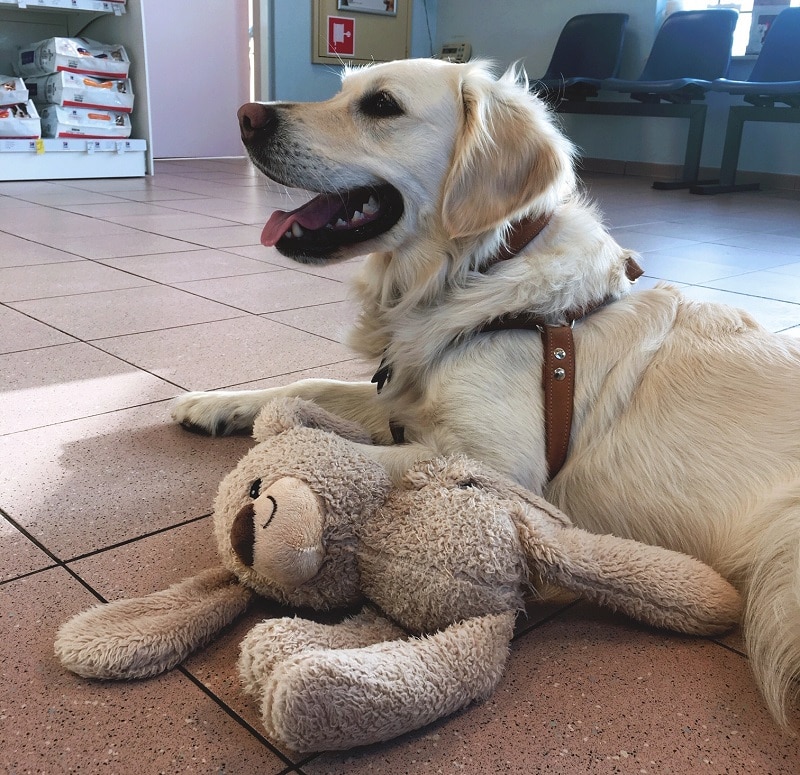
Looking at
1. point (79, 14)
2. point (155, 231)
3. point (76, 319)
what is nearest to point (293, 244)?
point (76, 319)

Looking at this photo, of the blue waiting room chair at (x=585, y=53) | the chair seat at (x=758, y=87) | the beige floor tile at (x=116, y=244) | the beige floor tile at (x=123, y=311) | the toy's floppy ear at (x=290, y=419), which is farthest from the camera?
the blue waiting room chair at (x=585, y=53)

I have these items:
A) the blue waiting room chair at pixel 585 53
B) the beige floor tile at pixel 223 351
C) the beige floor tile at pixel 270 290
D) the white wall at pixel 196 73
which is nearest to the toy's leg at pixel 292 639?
the beige floor tile at pixel 223 351

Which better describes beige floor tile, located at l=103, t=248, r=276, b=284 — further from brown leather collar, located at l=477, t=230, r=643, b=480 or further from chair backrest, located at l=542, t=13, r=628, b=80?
chair backrest, located at l=542, t=13, r=628, b=80

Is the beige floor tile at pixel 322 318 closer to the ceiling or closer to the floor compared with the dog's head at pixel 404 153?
closer to the floor

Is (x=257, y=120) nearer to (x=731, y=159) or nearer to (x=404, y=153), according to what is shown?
(x=404, y=153)

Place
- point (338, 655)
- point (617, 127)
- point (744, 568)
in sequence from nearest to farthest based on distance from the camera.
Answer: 1. point (338, 655)
2. point (744, 568)
3. point (617, 127)

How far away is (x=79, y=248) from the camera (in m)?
3.52

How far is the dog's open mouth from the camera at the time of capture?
4.84 ft

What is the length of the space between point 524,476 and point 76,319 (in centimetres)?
169

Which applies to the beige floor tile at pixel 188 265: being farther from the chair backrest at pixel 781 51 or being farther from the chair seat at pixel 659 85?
the chair backrest at pixel 781 51

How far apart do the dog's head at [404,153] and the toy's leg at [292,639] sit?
698 millimetres

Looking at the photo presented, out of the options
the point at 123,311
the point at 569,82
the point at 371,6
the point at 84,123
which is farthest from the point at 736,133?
the point at 123,311

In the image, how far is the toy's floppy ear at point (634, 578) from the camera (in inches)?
40.6

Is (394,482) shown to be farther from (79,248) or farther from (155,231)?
(155,231)
